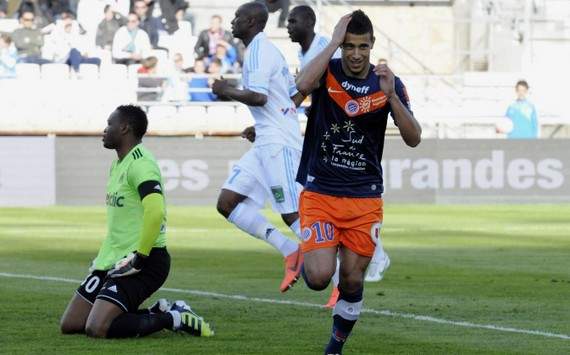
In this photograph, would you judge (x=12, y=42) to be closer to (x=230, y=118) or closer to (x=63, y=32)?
(x=63, y=32)

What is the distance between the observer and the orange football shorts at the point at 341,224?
845 centimetres

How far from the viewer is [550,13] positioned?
37656 millimetres

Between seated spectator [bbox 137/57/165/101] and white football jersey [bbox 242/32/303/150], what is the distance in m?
18.5

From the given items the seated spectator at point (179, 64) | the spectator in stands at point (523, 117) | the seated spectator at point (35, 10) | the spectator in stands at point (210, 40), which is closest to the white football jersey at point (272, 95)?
the spectator in stands at point (523, 117)

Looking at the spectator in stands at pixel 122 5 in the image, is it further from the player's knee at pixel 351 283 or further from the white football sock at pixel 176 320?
the player's knee at pixel 351 283

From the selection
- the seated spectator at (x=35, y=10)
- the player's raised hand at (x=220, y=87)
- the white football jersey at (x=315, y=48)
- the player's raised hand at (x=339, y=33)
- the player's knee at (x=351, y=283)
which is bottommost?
the player's knee at (x=351, y=283)

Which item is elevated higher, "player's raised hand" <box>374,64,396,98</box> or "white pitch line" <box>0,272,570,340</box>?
"player's raised hand" <box>374,64,396,98</box>

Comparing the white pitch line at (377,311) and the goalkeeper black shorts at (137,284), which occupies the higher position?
the goalkeeper black shorts at (137,284)

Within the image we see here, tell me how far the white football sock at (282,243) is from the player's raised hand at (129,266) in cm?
218

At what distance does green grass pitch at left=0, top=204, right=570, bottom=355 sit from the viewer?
362 inches

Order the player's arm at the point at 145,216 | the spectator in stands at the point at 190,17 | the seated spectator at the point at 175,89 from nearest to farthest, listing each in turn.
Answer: the player's arm at the point at 145,216 < the seated spectator at the point at 175,89 < the spectator in stands at the point at 190,17

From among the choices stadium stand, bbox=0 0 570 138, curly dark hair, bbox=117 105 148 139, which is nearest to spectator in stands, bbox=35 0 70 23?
stadium stand, bbox=0 0 570 138

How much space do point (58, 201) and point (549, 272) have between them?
14.6 m

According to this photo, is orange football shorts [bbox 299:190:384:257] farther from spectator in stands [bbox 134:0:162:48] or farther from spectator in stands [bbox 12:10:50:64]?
spectator in stands [bbox 134:0:162:48]
